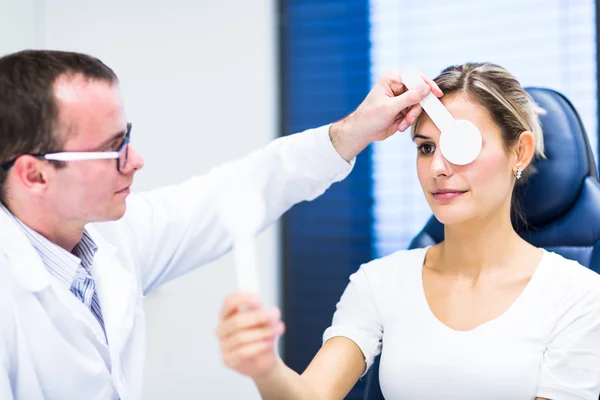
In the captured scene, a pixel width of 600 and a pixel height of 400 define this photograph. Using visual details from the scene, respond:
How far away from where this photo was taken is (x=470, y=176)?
126 centimetres

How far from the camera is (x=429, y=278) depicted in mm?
1388

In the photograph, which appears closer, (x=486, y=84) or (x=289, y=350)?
(x=486, y=84)

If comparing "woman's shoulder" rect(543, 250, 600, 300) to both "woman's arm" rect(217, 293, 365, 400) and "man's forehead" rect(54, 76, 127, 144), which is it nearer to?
"woman's arm" rect(217, 293, 365, 400)

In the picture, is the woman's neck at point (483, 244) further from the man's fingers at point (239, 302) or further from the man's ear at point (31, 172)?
the man's ear at point (31, 172)

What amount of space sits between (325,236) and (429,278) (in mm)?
1125

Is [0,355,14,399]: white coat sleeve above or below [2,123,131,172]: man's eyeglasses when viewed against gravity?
below

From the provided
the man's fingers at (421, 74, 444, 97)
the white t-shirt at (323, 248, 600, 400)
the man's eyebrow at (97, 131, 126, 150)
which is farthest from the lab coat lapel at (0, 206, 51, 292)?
the man's fingers at (421, 74, 444, 97)

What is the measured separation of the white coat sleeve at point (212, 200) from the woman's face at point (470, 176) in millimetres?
260

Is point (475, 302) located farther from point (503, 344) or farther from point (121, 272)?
point (121, 272)

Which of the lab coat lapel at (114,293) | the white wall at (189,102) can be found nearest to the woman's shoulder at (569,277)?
the lab coat lapel at (114,293)

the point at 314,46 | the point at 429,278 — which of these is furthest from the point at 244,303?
the point at 314,46

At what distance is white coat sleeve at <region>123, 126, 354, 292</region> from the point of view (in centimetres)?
150

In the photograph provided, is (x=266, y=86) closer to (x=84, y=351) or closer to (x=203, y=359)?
(x=203, y=359)

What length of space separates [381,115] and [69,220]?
66 centimetres
